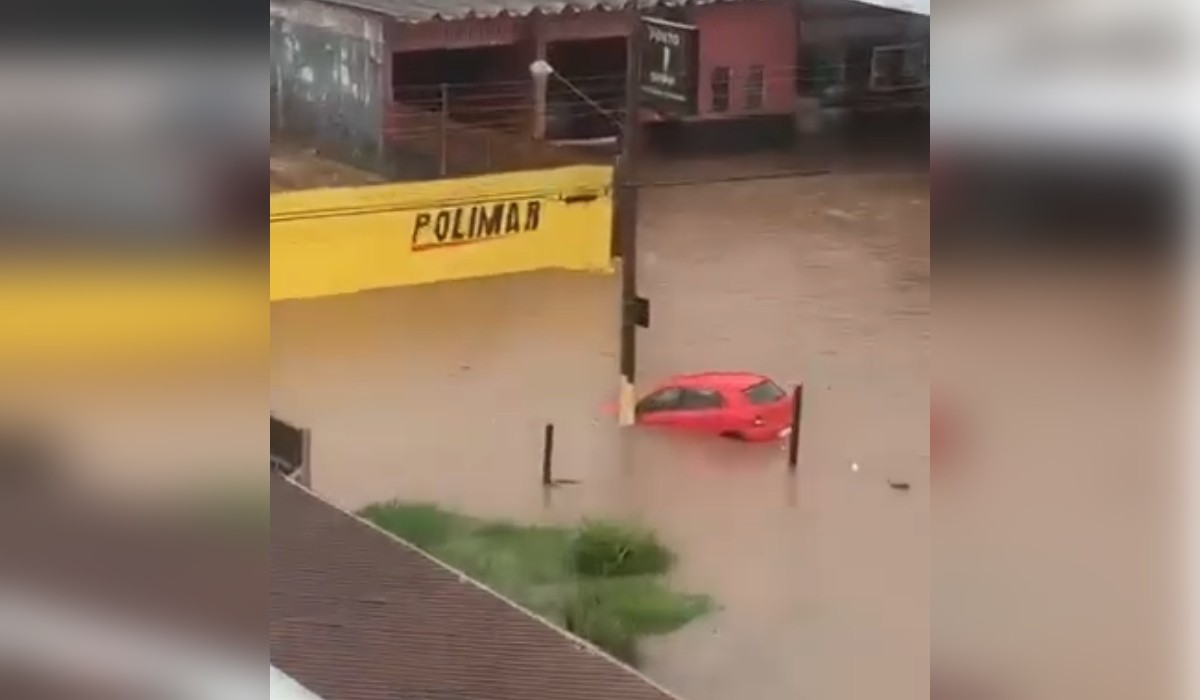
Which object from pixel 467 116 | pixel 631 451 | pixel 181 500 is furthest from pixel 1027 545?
pixel 631 451

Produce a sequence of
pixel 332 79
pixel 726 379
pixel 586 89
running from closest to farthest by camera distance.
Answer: pixel 332 79, pixel 586 89, pixel 726 379

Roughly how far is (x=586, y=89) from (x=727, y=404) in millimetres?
366

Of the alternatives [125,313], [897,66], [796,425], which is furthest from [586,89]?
[125,313]

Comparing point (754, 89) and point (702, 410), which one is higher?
point (754, 89)

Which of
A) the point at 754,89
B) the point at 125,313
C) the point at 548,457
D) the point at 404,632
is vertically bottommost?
the point at 404,632

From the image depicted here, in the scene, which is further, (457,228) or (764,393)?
(764,393)

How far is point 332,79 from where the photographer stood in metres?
1.22

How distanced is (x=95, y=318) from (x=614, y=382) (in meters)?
1.01

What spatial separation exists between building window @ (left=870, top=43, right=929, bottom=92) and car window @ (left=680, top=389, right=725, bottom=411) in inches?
16.4

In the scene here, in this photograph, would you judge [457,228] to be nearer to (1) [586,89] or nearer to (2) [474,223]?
(2) [474,223]

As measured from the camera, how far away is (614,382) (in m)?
1.52

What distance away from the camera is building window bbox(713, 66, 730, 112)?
125 centimetres

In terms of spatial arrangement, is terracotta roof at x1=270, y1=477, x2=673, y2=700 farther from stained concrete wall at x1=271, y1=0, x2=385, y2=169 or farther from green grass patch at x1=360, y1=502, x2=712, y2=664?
stained concrete wall at x1=271, y1=0, x2=385, y2=169

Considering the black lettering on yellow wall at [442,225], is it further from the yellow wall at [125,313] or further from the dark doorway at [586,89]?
the yellow wall at [125,313]
